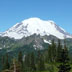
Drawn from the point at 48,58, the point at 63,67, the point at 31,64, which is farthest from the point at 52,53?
the point at 63,67

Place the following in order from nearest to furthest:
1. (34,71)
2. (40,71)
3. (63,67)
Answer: (63,67)
(40,71)
(34,71)

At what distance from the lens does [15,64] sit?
26359mm

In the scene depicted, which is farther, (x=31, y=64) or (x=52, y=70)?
(x=31, y=64)

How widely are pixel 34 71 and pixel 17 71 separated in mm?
143756

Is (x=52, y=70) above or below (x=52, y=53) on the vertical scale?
below

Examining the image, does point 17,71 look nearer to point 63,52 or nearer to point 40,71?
point 63,52

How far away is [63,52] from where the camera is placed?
2853 cm

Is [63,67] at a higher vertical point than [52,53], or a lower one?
lower

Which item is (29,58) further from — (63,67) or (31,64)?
(63,67)

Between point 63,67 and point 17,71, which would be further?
point 63,67

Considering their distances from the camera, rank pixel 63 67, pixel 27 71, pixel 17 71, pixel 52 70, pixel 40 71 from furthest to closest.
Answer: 1. pixel 27 71
2. pixel 40 71
3. pixel 52 70
4. pixel 63 67
5. pixel 17 71

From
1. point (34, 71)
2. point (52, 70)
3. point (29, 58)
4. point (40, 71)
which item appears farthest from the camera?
point (29, 58)

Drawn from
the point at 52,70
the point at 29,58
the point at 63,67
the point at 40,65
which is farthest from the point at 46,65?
the point at 63,67

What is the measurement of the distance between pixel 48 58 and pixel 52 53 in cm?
497
